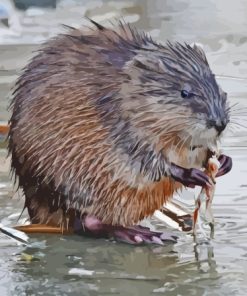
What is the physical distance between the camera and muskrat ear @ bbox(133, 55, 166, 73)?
4242mm

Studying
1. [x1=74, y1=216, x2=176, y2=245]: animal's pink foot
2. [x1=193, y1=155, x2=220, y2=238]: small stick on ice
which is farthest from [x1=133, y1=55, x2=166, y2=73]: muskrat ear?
[x1=74, y1=216, x2=176, y2=245]: animal's pink foot

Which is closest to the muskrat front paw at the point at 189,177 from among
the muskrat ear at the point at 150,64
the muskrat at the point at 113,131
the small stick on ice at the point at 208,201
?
the muskrat at the point at 113,131

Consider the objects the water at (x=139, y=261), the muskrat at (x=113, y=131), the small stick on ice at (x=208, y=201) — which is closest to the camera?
the water at (x=139, y=261)

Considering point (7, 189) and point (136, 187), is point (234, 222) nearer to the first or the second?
point (136, 187)

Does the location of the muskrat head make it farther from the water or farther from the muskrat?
the water

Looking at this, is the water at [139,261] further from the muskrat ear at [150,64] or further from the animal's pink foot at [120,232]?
the muskrat ear at [150,64]

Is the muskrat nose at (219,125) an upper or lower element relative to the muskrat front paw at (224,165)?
upper

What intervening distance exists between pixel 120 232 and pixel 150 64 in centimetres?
66

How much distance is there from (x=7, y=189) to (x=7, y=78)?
2.66m

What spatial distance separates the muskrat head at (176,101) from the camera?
412 cm

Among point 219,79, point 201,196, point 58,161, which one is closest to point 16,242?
point 58,161

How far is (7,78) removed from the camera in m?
7.56

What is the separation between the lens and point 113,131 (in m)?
4.24

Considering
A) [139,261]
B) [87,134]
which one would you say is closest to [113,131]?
[87,134]
